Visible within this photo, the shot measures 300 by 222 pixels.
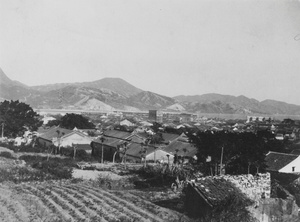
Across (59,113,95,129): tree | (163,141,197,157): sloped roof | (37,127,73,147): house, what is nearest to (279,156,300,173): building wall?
(163,141,197,157): sloped roof

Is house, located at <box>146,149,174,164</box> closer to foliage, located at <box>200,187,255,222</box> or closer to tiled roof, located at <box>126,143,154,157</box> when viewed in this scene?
tiled roof, located at <box>126,143,154,157</box>

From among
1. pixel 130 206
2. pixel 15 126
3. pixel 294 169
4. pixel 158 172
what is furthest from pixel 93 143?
pixel 130 206

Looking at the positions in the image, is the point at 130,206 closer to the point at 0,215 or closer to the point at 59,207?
the point at 59,207

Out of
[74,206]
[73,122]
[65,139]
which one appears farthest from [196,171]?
[73,122]

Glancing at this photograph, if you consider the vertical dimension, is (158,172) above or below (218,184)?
below

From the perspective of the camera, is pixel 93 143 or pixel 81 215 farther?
pixel 93 143

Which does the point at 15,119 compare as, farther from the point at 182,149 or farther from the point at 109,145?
the point at 182,149

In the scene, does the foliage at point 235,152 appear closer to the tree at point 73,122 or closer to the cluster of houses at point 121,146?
the cluster of houses at point 121,146
